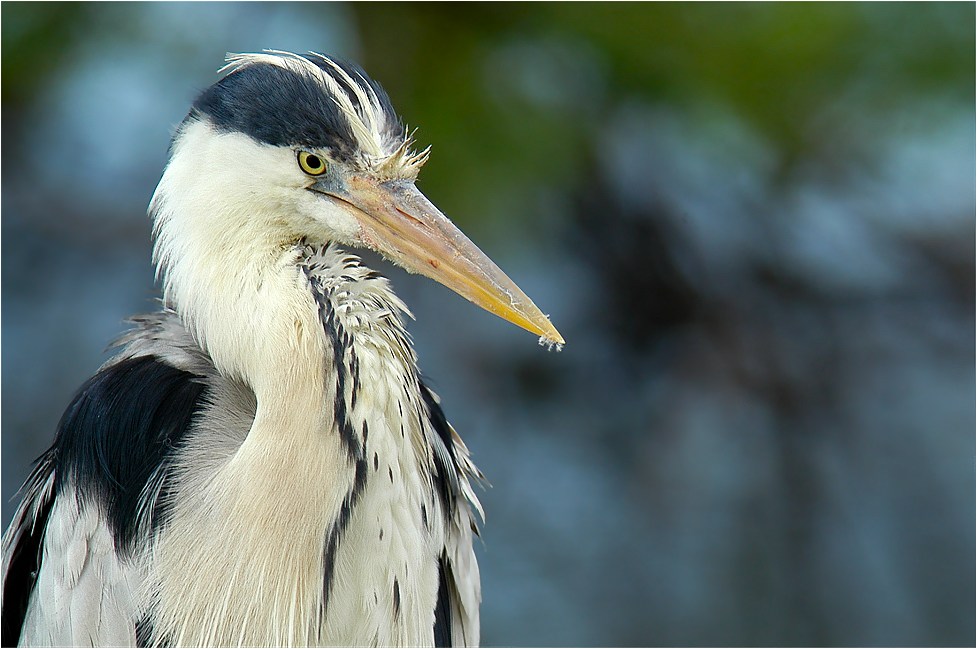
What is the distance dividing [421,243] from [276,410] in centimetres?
25

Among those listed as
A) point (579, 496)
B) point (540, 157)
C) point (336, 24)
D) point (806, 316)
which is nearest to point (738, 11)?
point (540, 157)

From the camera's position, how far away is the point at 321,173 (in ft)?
3.84

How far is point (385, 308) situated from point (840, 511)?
259 centimetres

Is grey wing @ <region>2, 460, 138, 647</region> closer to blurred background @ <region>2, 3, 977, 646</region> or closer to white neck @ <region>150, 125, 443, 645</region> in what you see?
white neck @ <region>150, 125, 443, 645</region>

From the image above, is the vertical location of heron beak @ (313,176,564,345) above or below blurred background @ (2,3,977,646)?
below

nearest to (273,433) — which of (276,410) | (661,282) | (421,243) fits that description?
(276,410)

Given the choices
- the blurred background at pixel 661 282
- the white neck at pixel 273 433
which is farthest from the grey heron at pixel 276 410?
the blurred background at pixel 661 282

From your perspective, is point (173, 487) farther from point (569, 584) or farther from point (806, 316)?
point (806, 316)

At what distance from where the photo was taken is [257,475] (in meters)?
1.13

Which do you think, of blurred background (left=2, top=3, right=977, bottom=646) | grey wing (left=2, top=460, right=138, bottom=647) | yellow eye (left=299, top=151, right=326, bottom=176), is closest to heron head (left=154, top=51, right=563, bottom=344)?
yellow eye (left=299, top=151, right=326, bottom=176)

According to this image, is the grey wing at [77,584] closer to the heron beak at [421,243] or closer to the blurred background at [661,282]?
the heron beak at [421,243]

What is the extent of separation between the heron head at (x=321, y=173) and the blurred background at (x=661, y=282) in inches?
72.5

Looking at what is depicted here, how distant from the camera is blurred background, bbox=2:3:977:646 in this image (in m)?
3.11

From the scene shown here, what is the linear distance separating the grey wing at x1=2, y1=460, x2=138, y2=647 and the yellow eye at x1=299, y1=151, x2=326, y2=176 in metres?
0.46
